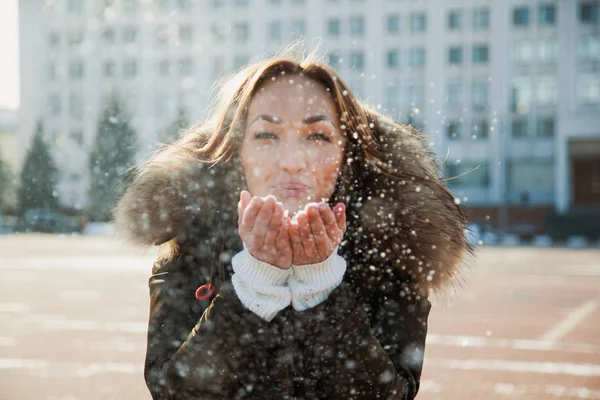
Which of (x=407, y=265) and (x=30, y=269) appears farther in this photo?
(x=30, y=269)

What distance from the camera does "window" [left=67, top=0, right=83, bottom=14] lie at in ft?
84.2

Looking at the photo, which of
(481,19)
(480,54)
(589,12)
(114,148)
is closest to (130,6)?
(481,19)

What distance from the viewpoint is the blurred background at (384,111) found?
646 centimetres

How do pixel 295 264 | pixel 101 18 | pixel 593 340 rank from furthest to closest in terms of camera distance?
pixel 101 18 → pixel 593 340 → pixel 295 264

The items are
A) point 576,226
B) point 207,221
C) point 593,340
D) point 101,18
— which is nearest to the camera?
point 207,221

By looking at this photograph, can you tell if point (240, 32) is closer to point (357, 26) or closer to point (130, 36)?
point (130, 36)

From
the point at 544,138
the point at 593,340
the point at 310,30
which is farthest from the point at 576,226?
the point at 593,340

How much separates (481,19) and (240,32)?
47.8 feet

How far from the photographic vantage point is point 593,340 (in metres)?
8.45

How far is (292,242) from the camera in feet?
5.33

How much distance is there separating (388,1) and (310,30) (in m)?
9.37

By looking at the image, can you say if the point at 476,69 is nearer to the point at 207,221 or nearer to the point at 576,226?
the point at 576,226

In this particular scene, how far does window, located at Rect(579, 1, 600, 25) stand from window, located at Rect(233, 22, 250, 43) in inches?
727

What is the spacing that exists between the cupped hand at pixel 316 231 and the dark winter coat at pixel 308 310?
0.15 meters
